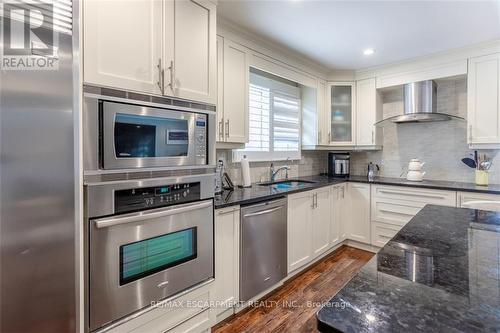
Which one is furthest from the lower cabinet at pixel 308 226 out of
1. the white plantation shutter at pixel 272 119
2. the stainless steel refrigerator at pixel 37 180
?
the stainless steel refrigerator at pixel 37 180

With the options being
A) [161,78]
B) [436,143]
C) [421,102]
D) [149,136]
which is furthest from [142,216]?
[436,143]

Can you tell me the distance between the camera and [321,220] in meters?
3.04

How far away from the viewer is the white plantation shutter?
3.01m

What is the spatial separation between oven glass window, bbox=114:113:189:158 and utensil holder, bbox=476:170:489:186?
128 inches

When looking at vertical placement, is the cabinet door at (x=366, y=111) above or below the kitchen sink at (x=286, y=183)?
above

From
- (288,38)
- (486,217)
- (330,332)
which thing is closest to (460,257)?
(330,332)

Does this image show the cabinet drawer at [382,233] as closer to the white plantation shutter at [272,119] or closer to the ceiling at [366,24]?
the white plantation shutter at [272,119]

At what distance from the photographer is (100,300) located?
1.23 meters

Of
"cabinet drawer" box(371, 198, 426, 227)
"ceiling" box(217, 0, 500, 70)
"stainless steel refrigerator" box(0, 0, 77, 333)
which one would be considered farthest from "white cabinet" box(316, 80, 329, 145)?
"stainless steel refrigerator" box(0, 0, 77, 333)

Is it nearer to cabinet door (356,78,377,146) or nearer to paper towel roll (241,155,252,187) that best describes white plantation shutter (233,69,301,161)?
paper towel roll (241,155,252,187)

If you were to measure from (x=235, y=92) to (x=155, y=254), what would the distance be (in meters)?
1.54

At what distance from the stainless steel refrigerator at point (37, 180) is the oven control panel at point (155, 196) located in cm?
23

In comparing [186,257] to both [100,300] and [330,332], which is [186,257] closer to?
[100,300]

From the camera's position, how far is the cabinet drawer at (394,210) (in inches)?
119
